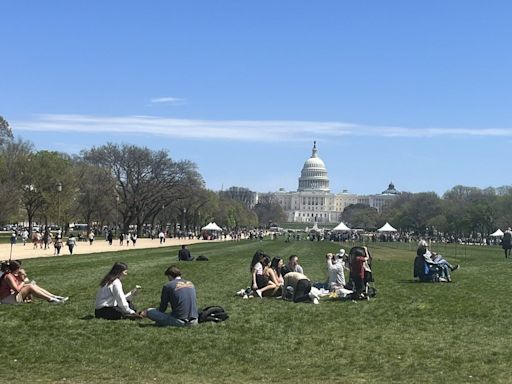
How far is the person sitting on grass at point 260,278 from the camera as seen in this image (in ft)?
69.5

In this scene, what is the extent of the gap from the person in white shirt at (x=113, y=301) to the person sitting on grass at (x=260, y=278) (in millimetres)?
5695

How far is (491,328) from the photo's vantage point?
15.2 m

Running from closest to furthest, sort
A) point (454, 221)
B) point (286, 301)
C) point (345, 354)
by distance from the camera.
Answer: point (345, 354)
point (286, 301)
point (454, 221)

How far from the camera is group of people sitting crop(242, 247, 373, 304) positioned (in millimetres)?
20250

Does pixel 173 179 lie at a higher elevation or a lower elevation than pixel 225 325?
higher

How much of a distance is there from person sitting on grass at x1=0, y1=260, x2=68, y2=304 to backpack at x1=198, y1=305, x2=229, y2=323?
4.53 metres

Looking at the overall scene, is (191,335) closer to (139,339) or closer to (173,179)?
(139,339)

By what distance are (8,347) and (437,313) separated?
9.30 m

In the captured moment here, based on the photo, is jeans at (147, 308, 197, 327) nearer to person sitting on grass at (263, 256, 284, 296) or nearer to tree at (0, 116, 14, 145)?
person sitting on grass at (263, 256, 284, 296)

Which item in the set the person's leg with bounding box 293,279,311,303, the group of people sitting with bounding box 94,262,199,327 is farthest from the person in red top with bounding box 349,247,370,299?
the group of people sitting with bounding box 94,262,199,327

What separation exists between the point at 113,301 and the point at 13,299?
3337 mm

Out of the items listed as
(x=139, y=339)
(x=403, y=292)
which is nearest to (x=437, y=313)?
(x=403, y=292)

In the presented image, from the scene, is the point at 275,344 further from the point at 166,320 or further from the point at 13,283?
the point at 13,283

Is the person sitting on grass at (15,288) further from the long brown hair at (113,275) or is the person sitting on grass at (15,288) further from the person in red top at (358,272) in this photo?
the person in red top at (358,272)
